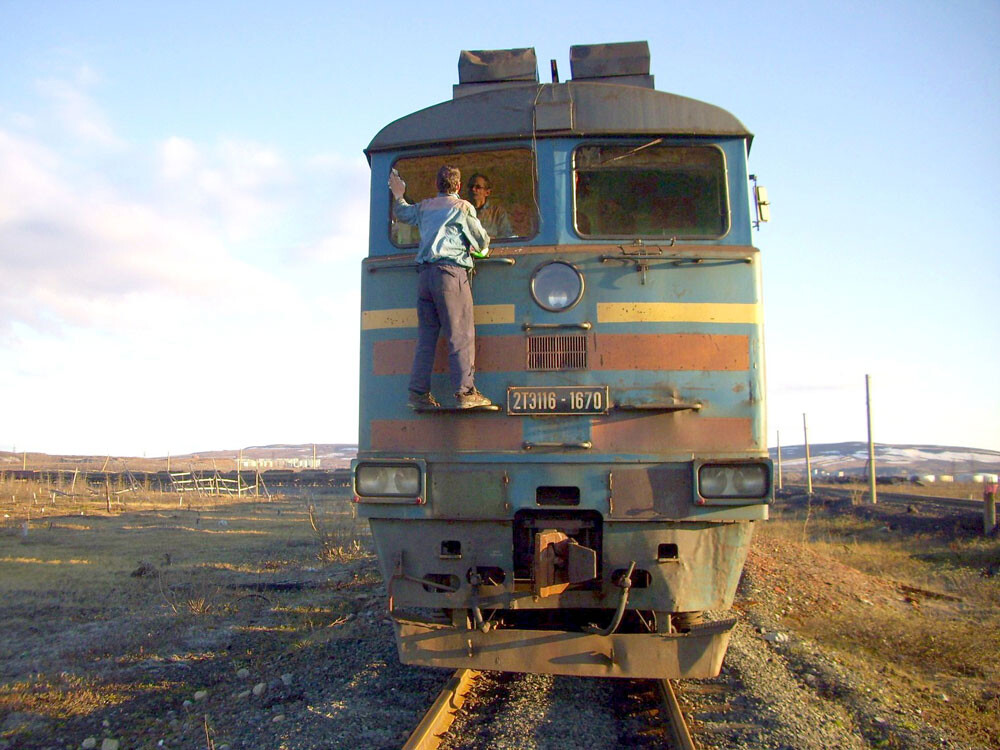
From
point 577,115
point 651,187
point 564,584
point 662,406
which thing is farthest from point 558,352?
point 577,115

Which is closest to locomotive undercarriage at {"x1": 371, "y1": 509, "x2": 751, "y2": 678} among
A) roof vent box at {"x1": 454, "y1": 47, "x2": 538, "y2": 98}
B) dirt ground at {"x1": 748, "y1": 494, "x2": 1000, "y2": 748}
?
dirt ground at {"x1": 748, "y1": 494, "x2": 1000, "y2": 748}

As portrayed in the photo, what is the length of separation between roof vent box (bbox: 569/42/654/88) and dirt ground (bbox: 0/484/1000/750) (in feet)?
13.8

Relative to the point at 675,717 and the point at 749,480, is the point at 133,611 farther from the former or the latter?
the point at 749,480

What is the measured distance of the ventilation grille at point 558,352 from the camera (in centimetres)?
451

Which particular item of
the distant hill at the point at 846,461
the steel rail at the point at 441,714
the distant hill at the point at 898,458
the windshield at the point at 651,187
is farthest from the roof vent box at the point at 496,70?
the distant hill at the point at 898,458

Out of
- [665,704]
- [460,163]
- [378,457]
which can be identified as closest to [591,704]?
[665,704]

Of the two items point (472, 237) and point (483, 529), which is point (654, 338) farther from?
point (483, 529)

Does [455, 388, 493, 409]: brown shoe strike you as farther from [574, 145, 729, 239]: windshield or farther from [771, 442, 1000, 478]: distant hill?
[771, 442, 1000, 478]: distant hill

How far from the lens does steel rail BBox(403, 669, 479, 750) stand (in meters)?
3.97

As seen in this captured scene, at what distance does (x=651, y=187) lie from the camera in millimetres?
4805

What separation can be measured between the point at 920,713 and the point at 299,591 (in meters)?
6.61

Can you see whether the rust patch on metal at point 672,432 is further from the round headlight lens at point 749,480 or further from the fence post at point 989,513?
the fence post at point 989,513

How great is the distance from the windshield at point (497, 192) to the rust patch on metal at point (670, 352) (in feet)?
2.85

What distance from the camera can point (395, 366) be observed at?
472 cm
